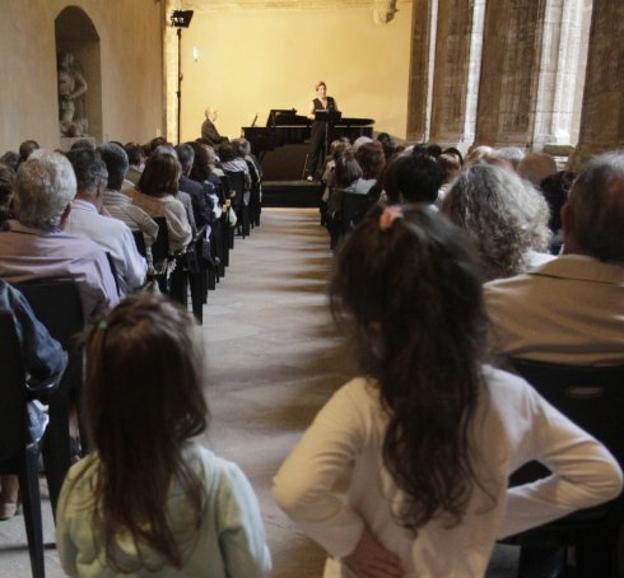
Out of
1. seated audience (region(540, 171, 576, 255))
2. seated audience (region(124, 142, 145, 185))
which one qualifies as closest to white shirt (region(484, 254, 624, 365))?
seated audience (region(540, 171, 576, 255))

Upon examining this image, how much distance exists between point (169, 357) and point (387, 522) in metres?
0.49

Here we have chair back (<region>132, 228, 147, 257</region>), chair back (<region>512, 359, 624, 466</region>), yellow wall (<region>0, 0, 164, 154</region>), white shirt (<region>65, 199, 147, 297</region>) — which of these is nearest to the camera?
chair back (<region>512, 359, 624, 466</region>)

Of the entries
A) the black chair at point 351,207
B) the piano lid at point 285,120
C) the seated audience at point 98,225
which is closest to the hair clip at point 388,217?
the seated audience at point 98,225

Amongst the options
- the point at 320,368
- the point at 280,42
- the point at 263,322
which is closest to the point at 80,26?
the point at 280,42

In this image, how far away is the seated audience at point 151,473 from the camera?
1162 millimetres

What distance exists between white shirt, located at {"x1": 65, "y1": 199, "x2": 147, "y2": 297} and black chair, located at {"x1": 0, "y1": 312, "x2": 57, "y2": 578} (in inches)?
43.8

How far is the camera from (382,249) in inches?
44.4

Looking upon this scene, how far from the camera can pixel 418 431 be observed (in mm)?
1162

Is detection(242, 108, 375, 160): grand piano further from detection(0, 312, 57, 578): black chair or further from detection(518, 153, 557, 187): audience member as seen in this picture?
detection(0, 312, 57, 578): black chair

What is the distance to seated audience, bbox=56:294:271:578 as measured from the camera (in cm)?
116

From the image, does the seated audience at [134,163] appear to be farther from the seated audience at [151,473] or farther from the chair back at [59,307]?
the seated audience at [151,473]

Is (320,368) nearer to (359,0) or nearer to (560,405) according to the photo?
(560,405)

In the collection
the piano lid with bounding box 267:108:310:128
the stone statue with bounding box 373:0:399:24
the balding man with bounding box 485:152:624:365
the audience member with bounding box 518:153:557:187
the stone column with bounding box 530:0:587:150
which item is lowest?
the balding man with bounding box 485:152:624:365

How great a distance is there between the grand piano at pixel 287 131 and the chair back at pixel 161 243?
10931mm
